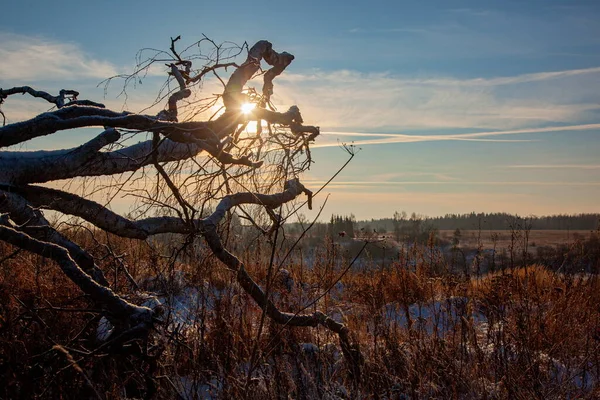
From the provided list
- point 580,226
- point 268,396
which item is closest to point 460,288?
point 268,396

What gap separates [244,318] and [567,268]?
463 centimetres

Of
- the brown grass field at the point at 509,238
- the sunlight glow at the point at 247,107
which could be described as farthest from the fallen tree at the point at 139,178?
the brown grass field at the point at 509,238

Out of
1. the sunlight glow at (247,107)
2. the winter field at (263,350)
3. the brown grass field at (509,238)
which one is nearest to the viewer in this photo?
the winter field at (263,350)

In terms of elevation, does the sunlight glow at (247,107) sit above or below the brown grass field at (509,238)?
above

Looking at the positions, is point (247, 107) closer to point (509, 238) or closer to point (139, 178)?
point (139, 178)

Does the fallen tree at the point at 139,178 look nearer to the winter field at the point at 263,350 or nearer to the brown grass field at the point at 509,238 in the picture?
the winter field at the point at 263,350

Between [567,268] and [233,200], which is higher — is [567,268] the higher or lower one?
the lower one

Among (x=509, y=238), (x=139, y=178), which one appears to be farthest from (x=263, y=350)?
(x=509, y=238)

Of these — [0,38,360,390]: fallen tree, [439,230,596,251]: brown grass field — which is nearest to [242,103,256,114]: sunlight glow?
[0,38,360,390]: fallen tree

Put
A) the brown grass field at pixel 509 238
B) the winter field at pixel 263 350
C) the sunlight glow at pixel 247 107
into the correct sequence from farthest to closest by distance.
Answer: the brown grass field at pixel 509 238 < the sunlight glow at pixel 247 107 < the winter field at pixel 263 350

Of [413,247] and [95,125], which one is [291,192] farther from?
[413,247]

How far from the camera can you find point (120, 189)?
11.1ft

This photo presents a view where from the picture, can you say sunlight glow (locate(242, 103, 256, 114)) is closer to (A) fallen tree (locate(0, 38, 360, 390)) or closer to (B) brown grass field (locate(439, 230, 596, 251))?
(A) fallen tree (locate(0, 38, 360, 390))

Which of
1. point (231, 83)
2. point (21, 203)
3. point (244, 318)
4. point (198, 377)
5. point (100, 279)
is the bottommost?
point (198, 377)
